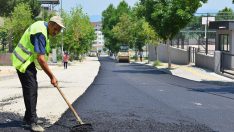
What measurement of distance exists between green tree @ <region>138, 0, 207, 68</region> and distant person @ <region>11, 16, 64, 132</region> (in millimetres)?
27329

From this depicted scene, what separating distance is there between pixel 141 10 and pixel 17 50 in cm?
3002

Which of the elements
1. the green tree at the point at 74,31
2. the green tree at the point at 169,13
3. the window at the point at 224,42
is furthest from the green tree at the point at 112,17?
the window at the point at 224,42

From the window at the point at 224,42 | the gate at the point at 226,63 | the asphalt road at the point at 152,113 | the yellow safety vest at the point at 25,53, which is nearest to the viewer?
the yellow safety vest at the point at 25,53

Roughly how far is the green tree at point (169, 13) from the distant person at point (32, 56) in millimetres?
27329

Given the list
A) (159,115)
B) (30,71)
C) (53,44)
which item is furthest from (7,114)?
(53,44)

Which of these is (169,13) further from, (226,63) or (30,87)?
(30,87)

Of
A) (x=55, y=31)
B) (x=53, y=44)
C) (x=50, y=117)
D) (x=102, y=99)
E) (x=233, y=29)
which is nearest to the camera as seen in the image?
(x=55, y=31)

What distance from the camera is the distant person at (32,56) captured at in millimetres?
7746

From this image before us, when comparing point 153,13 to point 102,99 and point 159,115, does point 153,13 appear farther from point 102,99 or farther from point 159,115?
point 159,115

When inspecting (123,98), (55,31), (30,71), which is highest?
(55,31)

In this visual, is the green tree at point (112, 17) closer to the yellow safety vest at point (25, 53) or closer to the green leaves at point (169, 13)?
the green leaves at point (169, 13)

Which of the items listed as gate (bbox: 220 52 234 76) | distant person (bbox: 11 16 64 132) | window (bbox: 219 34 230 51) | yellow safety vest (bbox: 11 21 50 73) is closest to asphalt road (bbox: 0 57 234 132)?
distant person (bbox: 11 16 64 132)

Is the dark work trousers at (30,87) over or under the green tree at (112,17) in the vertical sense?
under

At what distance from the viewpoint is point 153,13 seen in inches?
1404
